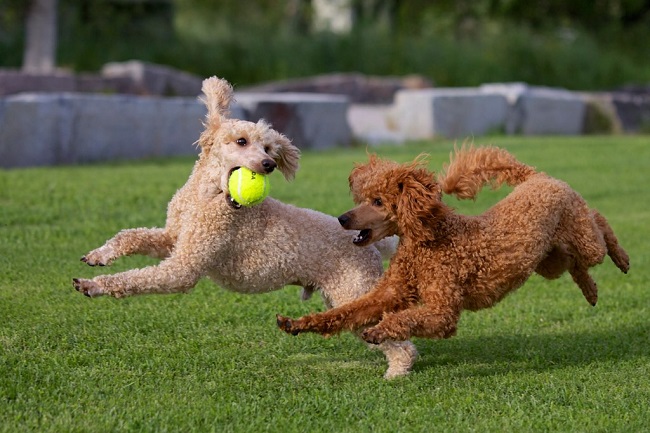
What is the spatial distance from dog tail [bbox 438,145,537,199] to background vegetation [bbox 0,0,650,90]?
13.3 metres

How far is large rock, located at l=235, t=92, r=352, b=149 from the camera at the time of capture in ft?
43.5

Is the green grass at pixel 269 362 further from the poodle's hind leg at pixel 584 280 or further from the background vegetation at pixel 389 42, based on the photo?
the background vegetation at pixel 389 42

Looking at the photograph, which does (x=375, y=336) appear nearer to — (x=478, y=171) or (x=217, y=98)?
(x=478, y=171)

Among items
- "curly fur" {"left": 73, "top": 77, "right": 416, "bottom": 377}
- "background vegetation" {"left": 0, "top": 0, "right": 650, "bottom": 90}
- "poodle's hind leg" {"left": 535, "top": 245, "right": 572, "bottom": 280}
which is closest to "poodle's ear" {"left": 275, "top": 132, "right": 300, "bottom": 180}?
"curly fur" {"left": 73, "top": 77, "right": 416, "bottom": 377}

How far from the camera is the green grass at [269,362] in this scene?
4.35 metres

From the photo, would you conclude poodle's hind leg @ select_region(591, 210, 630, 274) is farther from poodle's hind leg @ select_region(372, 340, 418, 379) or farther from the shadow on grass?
poodle's hind leg @ select_region(372, 340, 418, 379)

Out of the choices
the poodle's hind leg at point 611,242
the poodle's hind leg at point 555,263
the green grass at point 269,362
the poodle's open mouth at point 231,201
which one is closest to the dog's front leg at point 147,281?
the poodle's open mouth at point 231,201

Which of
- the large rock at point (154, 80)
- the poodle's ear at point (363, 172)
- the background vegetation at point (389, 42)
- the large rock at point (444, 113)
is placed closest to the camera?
the poodle's ear at point (363, 172)

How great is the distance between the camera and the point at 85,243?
292 inches

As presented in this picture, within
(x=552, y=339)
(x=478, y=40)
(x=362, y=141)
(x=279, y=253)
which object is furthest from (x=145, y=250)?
(x=478, y=40)

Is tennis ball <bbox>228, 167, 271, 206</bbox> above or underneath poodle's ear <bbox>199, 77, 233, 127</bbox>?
underneath

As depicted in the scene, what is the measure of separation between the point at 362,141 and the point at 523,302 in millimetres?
8490

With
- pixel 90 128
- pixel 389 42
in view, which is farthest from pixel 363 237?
pixel 389 42

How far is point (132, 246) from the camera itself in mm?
4746
